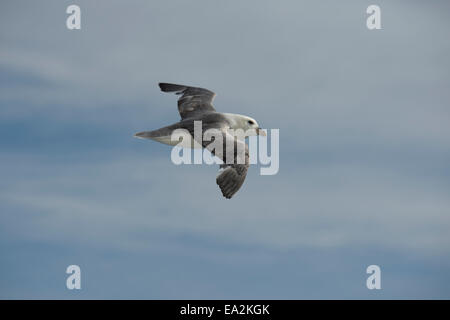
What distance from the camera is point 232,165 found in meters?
20.8

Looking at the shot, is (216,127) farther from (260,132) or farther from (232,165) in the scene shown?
(232,165)

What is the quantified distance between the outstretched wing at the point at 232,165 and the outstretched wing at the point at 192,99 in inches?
209

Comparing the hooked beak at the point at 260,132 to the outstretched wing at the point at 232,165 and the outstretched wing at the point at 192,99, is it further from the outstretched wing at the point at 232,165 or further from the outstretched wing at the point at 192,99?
the outstretched wing at the point at 232,165

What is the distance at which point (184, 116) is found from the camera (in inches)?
1093

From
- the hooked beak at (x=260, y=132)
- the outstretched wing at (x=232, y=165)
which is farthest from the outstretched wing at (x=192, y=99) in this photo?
the outstretched wing at (x=232, y=165)

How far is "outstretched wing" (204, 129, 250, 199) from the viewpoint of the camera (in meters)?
20.1

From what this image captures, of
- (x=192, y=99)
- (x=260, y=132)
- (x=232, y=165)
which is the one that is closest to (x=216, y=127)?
(x=260, y=132)

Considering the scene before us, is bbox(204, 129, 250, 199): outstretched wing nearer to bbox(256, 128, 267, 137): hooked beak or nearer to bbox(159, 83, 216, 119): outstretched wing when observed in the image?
bbox(256, 128, 267, 137): hooked beak

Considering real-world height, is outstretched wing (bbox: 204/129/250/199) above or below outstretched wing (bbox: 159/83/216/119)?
below

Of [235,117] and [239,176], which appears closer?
[239,176]

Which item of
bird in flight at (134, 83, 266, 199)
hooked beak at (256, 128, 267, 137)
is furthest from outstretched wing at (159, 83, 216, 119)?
hooked beak at (256, 128, 267, 137)

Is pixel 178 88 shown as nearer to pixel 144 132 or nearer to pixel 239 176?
pixel 144 132
